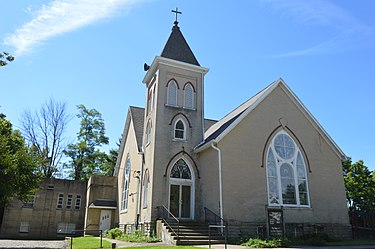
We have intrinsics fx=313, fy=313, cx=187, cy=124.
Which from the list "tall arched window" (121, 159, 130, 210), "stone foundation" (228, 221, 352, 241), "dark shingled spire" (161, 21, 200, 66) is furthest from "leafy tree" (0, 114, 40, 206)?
"stone foundation" (228, 221, 352, 241)

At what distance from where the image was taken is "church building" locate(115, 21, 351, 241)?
16469mm

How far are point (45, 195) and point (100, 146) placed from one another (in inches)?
566

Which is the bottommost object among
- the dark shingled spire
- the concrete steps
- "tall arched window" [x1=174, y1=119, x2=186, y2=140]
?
the concrete steps

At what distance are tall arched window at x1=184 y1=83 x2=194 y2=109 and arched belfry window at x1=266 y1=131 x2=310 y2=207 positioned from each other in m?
5.85

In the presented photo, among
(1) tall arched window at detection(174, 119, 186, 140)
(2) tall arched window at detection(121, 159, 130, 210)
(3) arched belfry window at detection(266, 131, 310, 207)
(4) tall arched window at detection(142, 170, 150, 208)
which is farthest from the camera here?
(2) tall arched window at detection(121, 159, 130, 210)

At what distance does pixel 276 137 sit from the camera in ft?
60.5

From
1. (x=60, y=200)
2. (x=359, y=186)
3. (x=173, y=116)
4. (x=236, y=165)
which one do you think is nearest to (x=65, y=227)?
(x=60, y=200)

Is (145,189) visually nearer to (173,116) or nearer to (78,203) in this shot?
(173,116)

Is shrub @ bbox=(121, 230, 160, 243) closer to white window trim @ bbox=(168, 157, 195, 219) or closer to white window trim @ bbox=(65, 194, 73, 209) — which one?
white window trim @ bbox=(168, 157, 195, 219)

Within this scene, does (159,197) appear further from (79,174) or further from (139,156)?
(79,174)

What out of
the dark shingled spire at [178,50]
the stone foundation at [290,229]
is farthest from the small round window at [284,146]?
the dark shingled spire at [178,50]

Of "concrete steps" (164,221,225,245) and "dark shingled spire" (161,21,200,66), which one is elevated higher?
"dark shingled spire" (161,21,200,66)

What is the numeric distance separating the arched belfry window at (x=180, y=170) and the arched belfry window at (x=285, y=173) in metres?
4.78

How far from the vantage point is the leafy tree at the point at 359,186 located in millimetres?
33250
